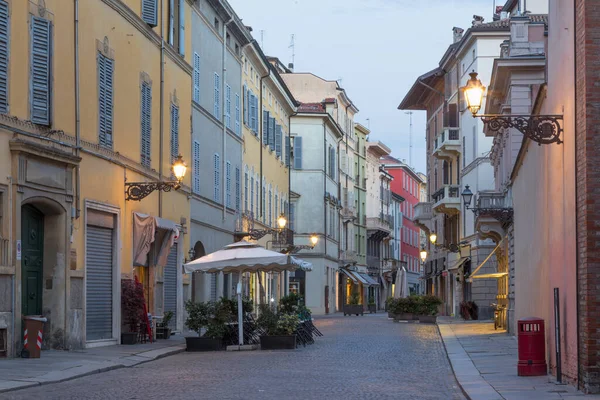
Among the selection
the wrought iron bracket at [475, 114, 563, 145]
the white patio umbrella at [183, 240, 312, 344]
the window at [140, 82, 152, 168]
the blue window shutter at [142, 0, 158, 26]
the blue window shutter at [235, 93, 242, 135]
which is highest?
the blue window shutter at [142, 0, 158, 26]

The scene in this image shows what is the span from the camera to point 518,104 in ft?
114

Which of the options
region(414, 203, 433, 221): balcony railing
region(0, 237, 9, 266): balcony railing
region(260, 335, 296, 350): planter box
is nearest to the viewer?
region(0, 237, 9, 266): balcony railing

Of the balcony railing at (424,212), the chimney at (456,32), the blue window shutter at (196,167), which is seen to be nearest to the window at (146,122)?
the blue window shutter at (196,167)

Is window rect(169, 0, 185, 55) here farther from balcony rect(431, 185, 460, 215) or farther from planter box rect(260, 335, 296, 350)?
balcony rect(431, 185, 460, 215)

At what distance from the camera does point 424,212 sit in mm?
73375

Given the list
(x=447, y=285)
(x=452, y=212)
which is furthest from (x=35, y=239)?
(x=447, y=285)

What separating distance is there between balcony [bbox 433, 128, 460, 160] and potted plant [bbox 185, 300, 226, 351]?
3609 cm

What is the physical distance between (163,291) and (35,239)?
9204mm

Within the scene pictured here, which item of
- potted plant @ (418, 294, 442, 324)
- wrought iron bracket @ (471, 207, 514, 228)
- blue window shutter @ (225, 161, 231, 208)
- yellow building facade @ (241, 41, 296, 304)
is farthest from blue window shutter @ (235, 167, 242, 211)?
wrought iron bracket @ (471, 207, 514, 228)

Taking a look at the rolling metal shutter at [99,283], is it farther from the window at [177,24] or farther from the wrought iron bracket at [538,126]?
the wrought iron bracket at [538,126]

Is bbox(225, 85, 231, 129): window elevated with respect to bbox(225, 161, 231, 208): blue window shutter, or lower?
elevated

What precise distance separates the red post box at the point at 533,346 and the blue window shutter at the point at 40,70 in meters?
9.77

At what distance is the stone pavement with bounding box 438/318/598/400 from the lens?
1444cm

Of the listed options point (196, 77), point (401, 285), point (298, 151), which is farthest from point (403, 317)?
point (298, 151)
